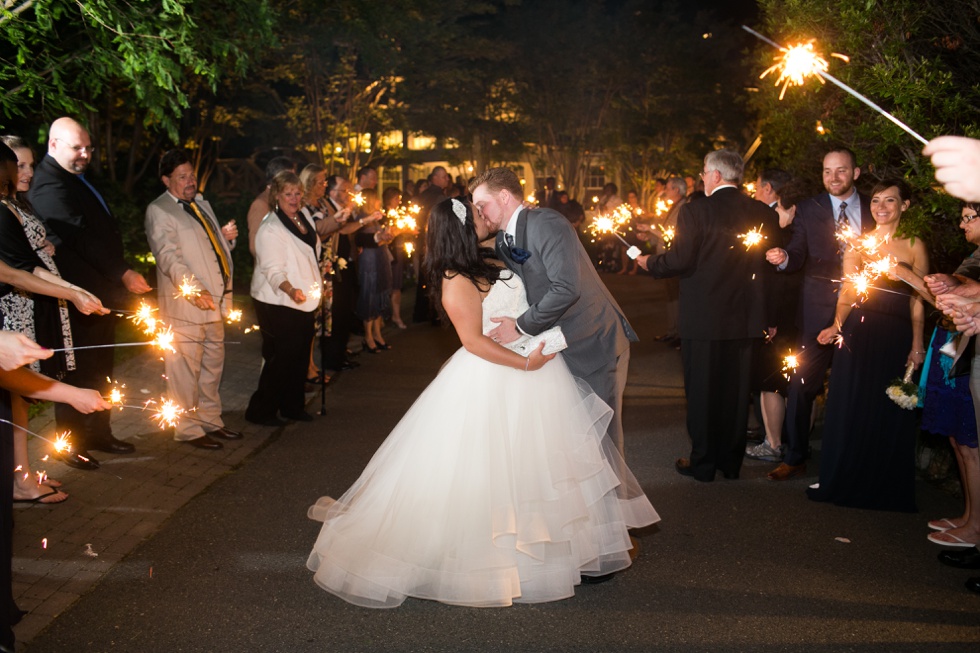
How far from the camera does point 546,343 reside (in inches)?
196

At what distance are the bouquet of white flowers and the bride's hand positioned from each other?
2675 mm

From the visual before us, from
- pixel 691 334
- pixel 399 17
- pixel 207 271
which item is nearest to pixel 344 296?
pixel 207 271

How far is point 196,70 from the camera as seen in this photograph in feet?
22.5

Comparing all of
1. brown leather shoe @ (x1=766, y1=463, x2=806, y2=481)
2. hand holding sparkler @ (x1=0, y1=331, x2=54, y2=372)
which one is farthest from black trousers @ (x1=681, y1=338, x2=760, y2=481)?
hand holding sparkler @ (x1=0, y1=331, x2=54, y2=372)

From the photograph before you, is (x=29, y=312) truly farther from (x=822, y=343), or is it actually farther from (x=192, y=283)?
(x=822, y=343)

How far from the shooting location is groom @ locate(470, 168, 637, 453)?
505 cm

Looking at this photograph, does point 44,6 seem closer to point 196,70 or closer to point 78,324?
point 196,70

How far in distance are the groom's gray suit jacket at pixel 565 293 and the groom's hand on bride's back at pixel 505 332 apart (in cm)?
5

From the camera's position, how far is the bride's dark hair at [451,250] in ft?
16.1

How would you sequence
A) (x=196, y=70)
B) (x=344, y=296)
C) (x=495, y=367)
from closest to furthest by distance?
(x=495, y=367) → (x=196, y=70) → (x=344, y=296)

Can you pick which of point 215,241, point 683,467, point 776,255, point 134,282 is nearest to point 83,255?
point 134,282

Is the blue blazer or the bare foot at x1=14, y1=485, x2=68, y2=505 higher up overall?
the blue blazer

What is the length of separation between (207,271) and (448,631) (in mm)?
4339

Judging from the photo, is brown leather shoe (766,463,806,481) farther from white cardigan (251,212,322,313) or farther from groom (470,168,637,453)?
white cardigan (251,212,322,313)
